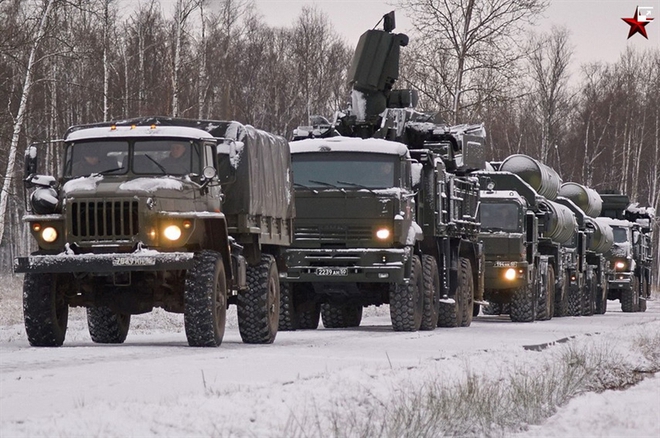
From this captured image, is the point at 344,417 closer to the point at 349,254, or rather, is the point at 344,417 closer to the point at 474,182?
the point at 349,254

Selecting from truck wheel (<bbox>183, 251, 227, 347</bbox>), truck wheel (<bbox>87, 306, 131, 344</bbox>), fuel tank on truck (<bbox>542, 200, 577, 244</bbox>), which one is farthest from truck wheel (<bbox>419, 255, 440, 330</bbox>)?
fuel tank on truck (<bbox>542, 200, 577, 244</bbox>)

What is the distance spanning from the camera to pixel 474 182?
94.5 ft

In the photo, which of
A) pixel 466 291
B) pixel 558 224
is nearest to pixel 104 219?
pixel 466 291

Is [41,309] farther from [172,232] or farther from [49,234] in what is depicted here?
[172,232]

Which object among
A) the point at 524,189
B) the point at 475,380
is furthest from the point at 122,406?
the point at 524,189

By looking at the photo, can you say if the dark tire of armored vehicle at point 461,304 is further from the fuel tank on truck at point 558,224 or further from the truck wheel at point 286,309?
the fuel tank on truck at point 558,224

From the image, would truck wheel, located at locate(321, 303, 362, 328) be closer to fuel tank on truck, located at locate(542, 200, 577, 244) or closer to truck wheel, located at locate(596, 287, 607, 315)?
fuel tank on truck, located at locate(542, 200, 577, 244)

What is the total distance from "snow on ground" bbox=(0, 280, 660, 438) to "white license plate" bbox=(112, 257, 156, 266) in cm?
93

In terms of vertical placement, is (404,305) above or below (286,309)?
above

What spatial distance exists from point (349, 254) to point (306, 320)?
2.52 m

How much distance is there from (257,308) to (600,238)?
92.3 ft

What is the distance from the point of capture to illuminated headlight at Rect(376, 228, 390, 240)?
906 inches

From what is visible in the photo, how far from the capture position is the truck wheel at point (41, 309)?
16.5m

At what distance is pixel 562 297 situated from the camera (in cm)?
3825
